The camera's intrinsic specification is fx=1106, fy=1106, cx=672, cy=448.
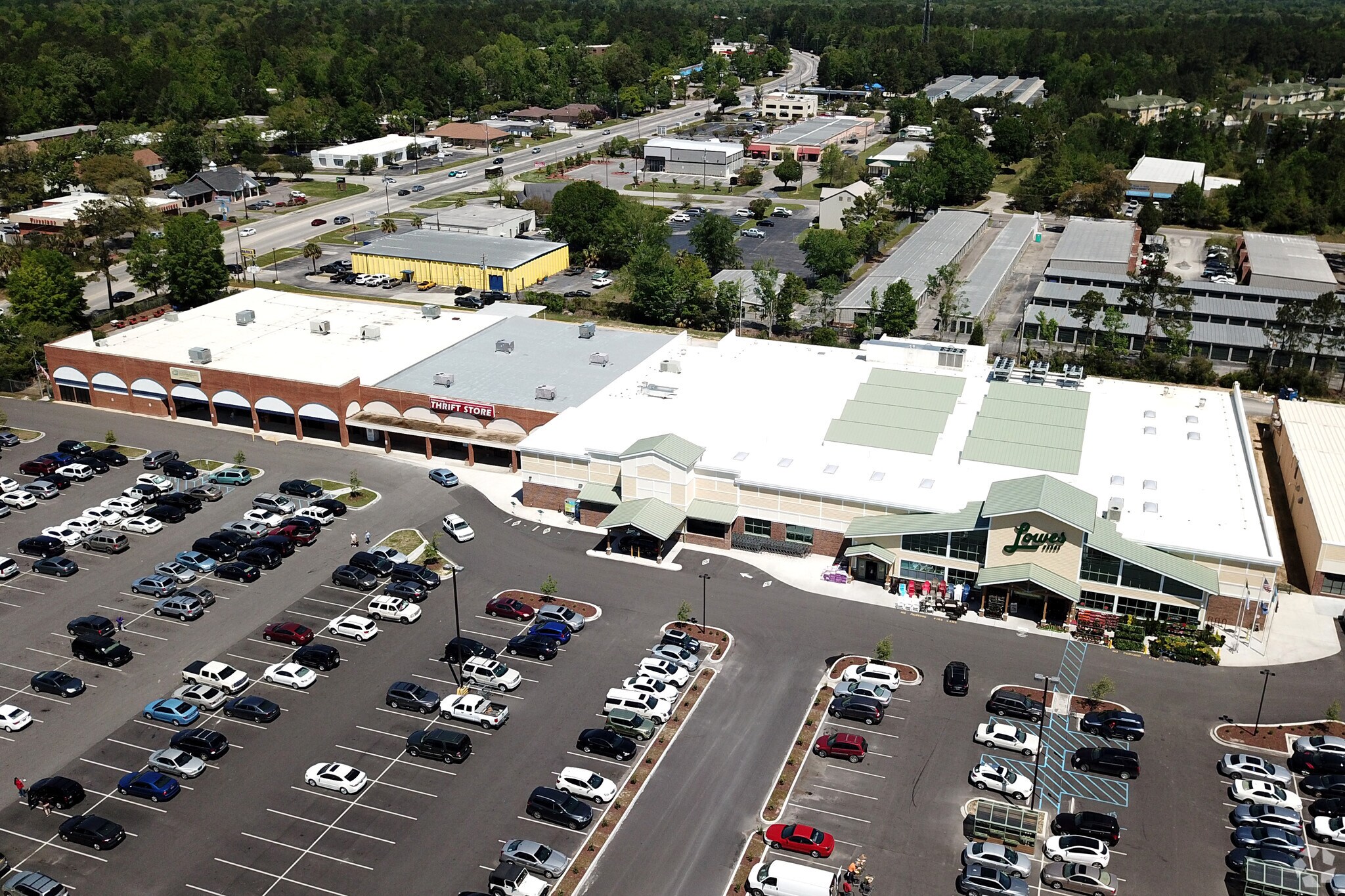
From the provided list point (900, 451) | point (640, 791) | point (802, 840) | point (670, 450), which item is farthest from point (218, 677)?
point (900, 451)

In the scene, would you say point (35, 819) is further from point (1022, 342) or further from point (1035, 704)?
point (1022, 342)

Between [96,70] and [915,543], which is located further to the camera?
[96,70]

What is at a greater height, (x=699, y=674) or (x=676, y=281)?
(x=676, y=281)

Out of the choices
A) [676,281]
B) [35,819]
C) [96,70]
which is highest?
[96,70]

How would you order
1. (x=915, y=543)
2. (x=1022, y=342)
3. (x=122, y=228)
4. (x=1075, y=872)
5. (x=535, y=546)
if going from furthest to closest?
(x=122, y=228) < (x=1022, y=342) < (x=535, y=546) < (x=915, y=543) < (x=1075, y=872)

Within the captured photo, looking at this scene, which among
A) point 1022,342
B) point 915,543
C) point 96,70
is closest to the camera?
point 915,543

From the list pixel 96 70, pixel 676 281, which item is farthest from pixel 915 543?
pixel 96 70

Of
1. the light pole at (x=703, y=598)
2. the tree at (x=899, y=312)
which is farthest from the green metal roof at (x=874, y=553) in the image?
the tree at (x=899, y=312)
